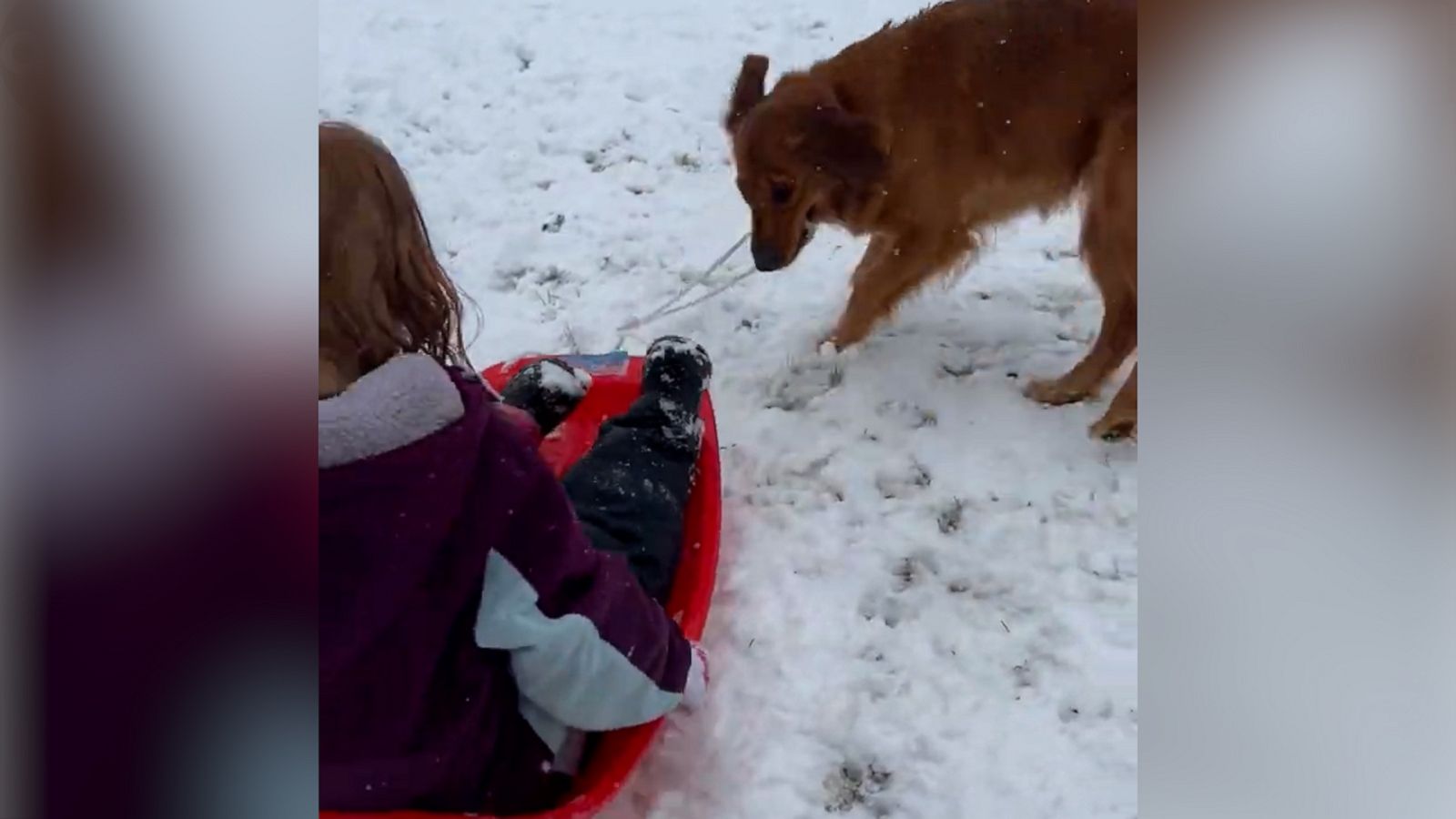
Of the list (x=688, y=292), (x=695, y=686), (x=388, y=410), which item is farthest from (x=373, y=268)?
(x=695, y=686)

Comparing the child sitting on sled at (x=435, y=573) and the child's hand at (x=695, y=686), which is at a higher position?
the child sitting on sled at (x=435, y=573)

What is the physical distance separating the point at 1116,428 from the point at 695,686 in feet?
2.26

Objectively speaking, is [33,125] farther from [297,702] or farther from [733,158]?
[733,158]

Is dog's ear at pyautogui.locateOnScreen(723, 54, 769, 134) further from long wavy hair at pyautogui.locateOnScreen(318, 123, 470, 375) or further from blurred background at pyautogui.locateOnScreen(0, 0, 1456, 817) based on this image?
blurred background at pyautogui.locateOnScreen(0, 0, 1456, 817)

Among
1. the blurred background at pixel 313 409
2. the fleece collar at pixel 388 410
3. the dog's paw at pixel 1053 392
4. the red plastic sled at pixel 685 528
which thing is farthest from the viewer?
the dog's paw at pixel 1053 392

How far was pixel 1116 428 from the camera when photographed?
1.43m

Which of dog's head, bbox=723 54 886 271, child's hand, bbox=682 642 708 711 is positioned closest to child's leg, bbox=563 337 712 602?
child's hand, bbox=682 642 708 711

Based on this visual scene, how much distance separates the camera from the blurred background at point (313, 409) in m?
0.97

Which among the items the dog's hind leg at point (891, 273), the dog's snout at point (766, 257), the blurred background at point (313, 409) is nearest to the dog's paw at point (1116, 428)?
the blurred background at point (313, 409)

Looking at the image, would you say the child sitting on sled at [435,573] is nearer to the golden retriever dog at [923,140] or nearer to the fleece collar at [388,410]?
the fleece collar at [388,410]

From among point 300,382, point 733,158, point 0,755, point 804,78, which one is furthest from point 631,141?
point 0,755

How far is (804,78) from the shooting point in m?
1.82

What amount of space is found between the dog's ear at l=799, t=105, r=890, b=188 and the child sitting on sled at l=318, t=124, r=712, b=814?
0.77m

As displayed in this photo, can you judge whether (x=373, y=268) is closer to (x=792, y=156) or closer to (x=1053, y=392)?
(x=792, y=156)
